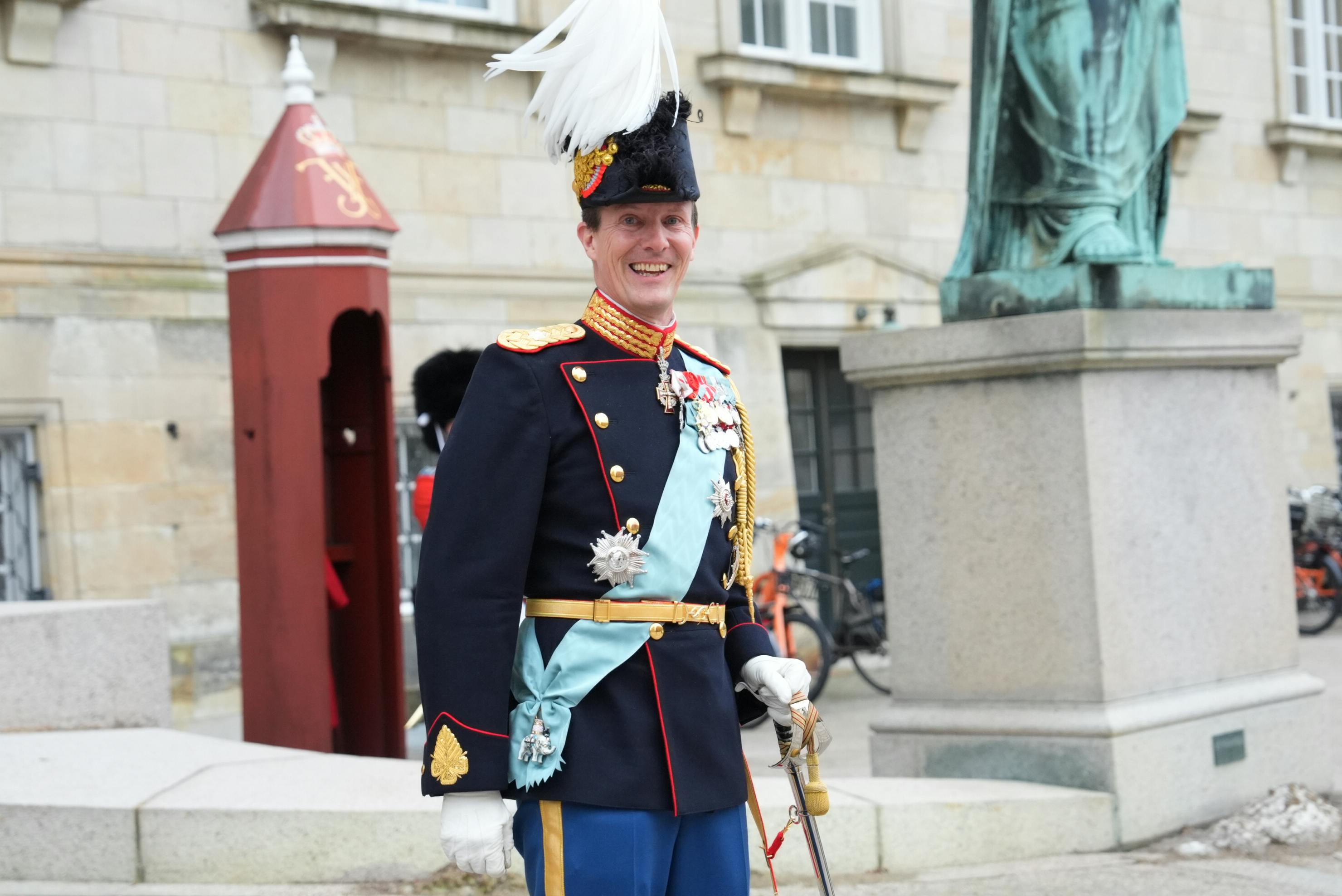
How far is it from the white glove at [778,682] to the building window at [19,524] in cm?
627

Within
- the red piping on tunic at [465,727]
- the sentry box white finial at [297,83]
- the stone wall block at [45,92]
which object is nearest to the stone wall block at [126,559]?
the stone wall block at [45,92]

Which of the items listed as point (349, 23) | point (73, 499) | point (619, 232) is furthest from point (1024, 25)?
point (73, 499)

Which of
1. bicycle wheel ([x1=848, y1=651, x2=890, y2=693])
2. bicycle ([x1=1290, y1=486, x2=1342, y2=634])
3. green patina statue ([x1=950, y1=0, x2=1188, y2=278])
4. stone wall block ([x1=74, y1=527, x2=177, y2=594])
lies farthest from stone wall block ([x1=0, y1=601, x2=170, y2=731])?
bicycle ([x1=1290, y1=486, x2=1342, y2=634])

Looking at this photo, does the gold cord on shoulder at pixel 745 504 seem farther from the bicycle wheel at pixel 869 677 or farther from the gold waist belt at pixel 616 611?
the bicycle wheel at pixel 869 677

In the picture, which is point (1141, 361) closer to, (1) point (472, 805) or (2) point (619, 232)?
(2) point (619, 232)

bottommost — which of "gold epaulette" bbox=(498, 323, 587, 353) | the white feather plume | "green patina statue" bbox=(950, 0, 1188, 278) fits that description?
"gold epaulette" bbox=(498, 323, 587, 353)

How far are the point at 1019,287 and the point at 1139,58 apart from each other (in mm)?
965

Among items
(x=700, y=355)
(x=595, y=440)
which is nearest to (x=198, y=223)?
(x=700, y=355)

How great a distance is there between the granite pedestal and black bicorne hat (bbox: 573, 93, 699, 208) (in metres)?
2.67

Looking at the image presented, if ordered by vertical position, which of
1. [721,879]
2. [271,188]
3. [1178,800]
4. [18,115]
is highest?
[18,115]

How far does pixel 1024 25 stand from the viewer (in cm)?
569

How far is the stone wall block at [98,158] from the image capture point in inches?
323

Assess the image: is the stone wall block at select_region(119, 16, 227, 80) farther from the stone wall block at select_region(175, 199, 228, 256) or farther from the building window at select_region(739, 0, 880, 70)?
the building window at select_region(739, 0, 880, 70)

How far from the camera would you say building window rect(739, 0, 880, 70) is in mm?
11289
